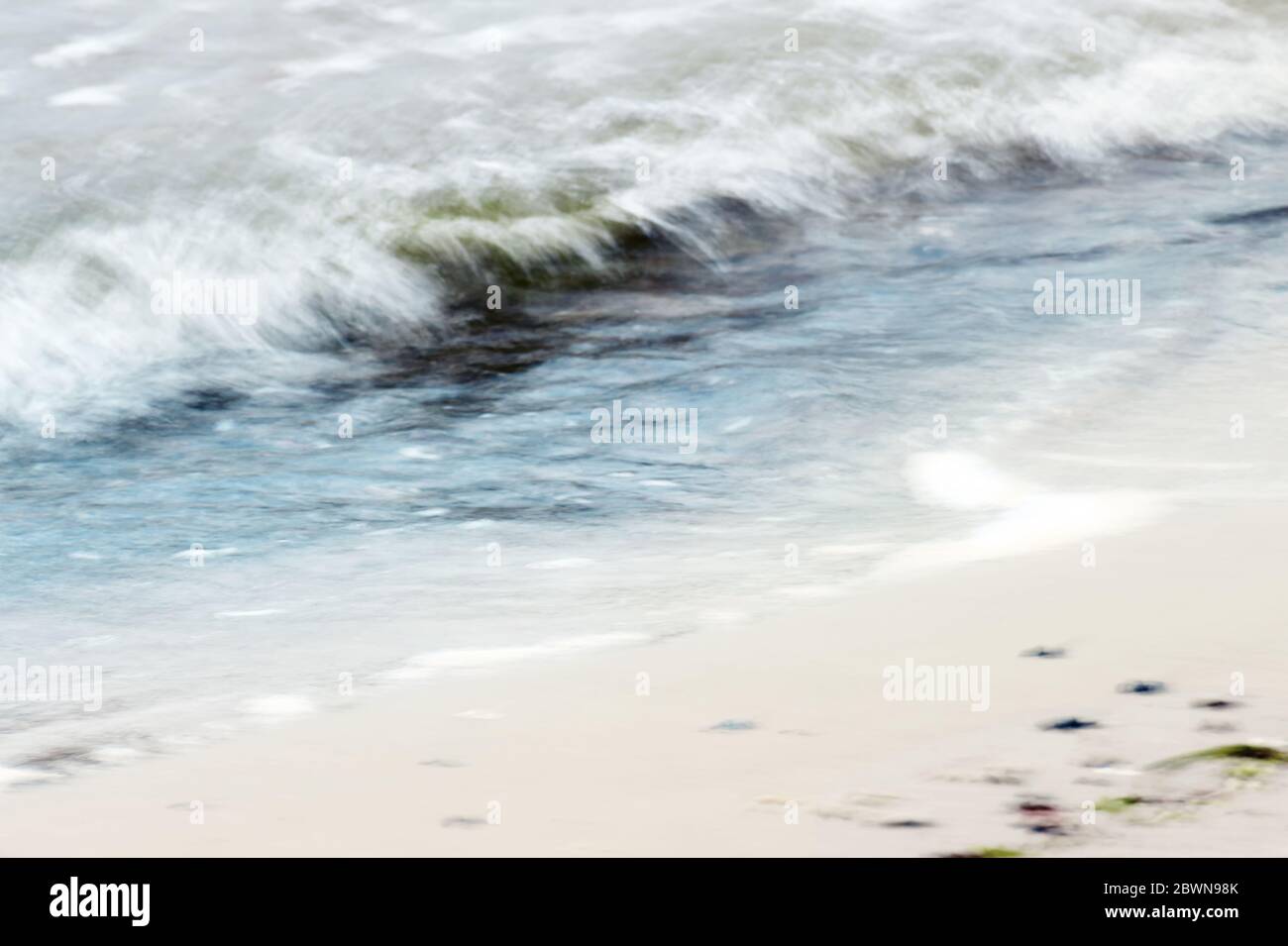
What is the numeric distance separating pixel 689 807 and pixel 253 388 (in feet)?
11.6

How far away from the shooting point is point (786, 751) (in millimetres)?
3041

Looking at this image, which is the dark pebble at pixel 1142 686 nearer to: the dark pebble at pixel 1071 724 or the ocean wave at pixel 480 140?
the dark pebble at pixel 1071 724

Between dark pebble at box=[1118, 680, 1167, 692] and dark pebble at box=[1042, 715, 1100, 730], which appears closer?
dark pebble at box=[1042, 715, 1100, 730]

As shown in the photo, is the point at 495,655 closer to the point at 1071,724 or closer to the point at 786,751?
the point at 786,751

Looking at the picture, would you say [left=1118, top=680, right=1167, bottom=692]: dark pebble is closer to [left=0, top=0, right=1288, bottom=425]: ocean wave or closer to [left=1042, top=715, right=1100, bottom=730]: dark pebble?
A: [left=1042, top=715, right=1100, bottom=730]: dark pebble

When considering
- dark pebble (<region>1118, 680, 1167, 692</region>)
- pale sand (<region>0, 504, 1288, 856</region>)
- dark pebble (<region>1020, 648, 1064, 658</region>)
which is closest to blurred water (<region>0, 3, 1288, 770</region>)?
pale sand (<region>0, 504, 1288, 856</region>)

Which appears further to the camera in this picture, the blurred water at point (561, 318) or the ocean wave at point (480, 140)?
the ocean wave at point (480, 140)

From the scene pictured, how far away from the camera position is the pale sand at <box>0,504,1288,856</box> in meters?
2.75

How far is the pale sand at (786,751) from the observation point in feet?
9.03

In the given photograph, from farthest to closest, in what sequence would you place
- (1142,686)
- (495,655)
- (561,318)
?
1. (561,318)
2. (495,655)
3. (1142,686)

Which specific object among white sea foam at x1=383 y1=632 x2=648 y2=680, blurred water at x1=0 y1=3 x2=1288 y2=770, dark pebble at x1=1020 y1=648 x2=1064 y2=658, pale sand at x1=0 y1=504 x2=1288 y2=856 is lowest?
pale sand at x1=0 y1=504 x2=1288 y2=856

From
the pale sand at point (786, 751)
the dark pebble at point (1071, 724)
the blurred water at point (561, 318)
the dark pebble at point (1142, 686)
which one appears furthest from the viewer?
the blurred water at point (561, 318)

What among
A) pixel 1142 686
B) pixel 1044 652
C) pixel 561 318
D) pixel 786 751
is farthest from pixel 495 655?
pixel 561 318

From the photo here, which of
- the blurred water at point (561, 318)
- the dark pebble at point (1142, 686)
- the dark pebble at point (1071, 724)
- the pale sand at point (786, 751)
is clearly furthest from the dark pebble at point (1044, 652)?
the blurred water at point (561, 318)
